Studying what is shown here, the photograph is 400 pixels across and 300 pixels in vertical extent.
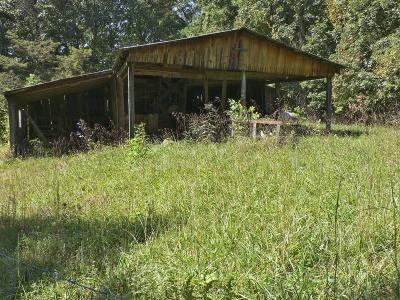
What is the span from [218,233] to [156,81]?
42.3 ft

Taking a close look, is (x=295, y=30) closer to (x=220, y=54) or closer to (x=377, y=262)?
(x=220, y=54)

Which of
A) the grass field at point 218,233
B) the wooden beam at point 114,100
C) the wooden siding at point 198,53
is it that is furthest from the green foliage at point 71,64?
the grass field at point 218,233

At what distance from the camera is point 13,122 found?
13820mm

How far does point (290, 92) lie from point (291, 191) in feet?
77.2

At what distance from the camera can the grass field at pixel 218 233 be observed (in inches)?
111

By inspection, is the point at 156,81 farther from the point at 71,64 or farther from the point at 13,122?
the point at 71,64

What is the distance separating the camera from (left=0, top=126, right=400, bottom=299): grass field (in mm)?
2816

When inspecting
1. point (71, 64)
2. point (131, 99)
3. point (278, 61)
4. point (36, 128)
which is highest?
point (71, 64)

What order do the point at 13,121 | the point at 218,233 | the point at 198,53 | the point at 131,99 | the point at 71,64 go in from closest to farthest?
1. the point at 218,233
2. the point at 131,99
3. the point at 198,53
4. the point at 13,121
5. the point at 71,64

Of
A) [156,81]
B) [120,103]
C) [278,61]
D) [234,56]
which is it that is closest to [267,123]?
[234,56]

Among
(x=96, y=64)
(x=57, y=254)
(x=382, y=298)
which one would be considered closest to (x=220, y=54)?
(x=57, y=254)

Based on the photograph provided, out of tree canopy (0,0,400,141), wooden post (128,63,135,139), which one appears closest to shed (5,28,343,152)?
wooden post (128,63,135,139)

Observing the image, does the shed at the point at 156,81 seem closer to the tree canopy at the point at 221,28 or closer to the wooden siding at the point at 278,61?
the wooden siding at the point at 278,61

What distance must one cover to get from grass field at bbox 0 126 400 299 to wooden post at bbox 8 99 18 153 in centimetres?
773
